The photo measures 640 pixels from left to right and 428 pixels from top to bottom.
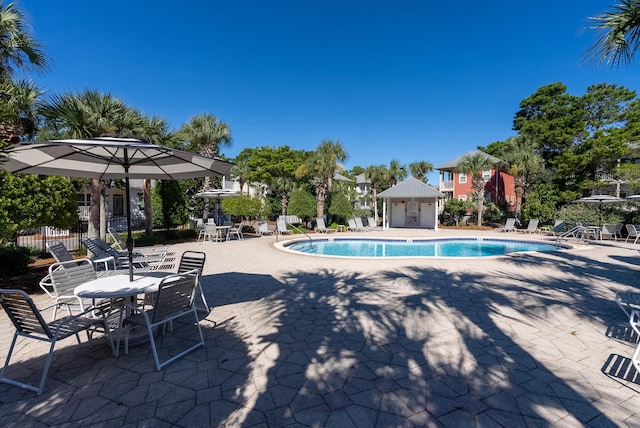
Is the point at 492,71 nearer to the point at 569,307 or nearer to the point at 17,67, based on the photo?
the point at 569,307

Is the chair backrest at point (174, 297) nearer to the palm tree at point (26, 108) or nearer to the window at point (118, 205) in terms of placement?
the palm tree at point (26, 108)

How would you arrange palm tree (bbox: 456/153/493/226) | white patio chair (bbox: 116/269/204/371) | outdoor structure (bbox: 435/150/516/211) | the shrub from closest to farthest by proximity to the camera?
1. white patio chair (bbox: 116/269/204/371)
2. the shrub
3. palm tree (bbox: 456/153/493/226)
4. outdoor structure (bbox: 435/150/516/211)

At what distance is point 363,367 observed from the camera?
316 centimetres

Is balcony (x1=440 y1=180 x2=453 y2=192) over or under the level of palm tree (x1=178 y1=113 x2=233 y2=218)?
under

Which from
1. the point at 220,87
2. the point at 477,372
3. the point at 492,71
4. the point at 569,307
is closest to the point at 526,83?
the point at 492,71

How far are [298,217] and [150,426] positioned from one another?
777 inches

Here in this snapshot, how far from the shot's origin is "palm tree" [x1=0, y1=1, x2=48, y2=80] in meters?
6.59

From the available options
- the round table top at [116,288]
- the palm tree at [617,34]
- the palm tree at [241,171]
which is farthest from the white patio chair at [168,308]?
the palm tree at [241,171]

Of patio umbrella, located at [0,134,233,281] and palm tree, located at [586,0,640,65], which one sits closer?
patio umbrella, located at [0,134,233,281]

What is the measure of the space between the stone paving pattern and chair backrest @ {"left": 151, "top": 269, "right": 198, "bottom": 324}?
50cm

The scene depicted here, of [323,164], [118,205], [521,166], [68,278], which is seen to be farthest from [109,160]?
[118,205]

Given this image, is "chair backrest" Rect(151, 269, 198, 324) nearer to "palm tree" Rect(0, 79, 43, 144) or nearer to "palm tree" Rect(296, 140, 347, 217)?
"palm tree" Rect(0, 79, 43, 144)

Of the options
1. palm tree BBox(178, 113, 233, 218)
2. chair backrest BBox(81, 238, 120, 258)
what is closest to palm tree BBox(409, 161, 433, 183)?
palm tree BBox(178, 113, 233, 218)

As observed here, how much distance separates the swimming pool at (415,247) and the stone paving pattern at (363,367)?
24.8ft
